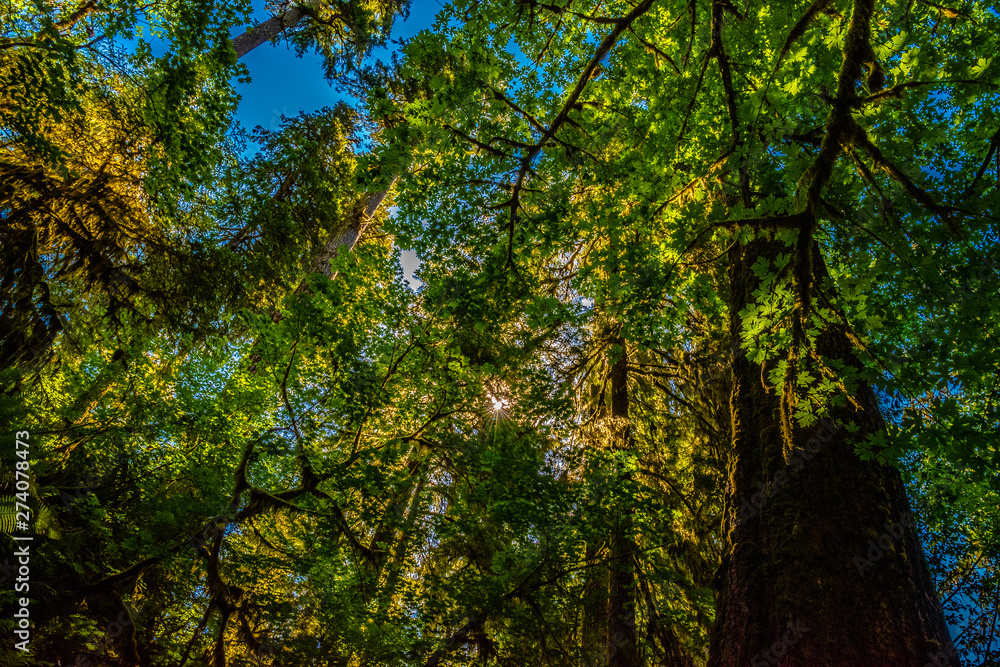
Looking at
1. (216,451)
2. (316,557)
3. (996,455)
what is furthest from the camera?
(216,451)

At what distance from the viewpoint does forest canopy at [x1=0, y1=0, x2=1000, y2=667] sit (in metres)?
2.74

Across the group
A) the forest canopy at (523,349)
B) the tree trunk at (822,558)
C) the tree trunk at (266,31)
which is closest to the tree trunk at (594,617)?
the forest canopy at (523,349)

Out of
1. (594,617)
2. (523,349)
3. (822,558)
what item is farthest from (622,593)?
(822,558)

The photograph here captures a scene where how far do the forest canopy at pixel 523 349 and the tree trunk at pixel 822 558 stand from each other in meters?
0.02

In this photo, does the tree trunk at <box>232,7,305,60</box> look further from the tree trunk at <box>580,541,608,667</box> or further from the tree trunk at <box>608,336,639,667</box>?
the tree trunk at <box>580,541,608,667</box>

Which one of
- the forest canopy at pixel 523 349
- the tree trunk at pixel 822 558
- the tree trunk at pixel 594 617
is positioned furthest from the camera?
the tree trunk at pixel 594 617

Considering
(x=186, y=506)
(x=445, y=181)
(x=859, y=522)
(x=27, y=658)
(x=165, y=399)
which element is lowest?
(x=27, y=658)

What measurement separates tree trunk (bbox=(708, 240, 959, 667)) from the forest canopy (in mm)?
21

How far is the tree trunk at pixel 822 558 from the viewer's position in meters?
2.29

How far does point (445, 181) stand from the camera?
451 cm

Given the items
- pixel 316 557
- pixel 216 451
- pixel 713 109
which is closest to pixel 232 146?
pixel 216 451

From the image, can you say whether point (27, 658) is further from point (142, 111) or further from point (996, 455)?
point (996, 455)

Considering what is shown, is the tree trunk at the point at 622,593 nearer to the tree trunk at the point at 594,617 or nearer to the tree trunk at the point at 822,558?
the tree trunk at the point at 594,617

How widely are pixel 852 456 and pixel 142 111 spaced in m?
8.27
